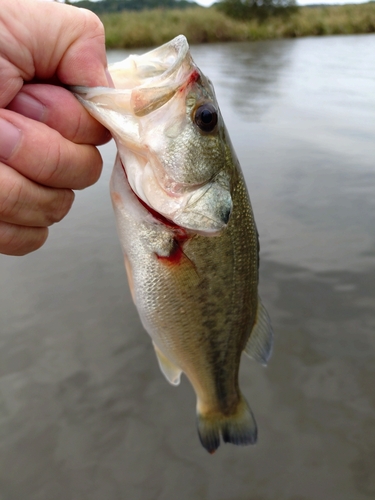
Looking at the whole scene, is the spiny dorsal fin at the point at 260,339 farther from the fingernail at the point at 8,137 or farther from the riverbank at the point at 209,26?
the riverbank at the point at 209,26

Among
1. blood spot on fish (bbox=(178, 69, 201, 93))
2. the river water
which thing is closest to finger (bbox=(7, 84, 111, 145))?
blood spot on fish (bbox=(178, 69, 201, 93))

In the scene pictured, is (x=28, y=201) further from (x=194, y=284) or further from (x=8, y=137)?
(x=194, y=284)

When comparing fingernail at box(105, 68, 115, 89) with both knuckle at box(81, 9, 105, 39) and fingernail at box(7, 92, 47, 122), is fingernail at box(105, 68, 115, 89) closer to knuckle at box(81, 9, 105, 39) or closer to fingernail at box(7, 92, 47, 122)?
knuckle at box(81, 9, 105, 39)

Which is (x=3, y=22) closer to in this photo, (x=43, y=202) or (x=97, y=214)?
(x=43, y=202)

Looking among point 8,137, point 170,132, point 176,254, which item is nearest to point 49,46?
point 8,137

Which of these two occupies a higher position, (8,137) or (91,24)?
(91,24)
